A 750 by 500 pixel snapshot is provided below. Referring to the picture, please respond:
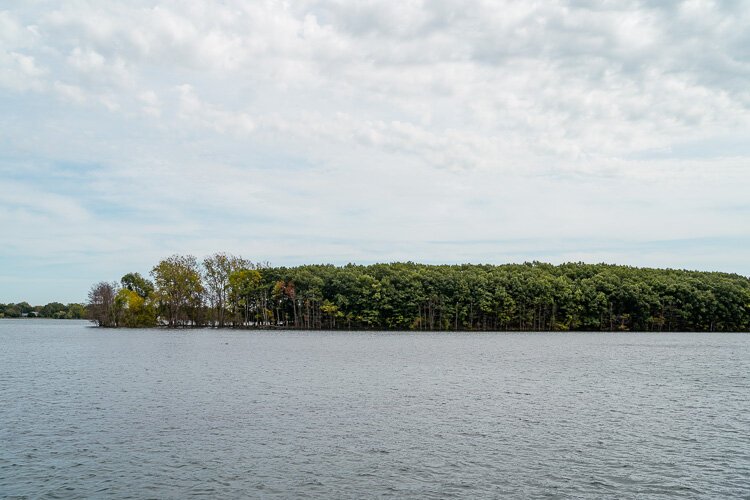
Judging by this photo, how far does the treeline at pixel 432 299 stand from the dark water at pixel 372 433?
356 feet

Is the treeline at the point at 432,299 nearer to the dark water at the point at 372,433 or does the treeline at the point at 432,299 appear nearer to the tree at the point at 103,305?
the tree at the point at 103,305

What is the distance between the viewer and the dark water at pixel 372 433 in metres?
23.2

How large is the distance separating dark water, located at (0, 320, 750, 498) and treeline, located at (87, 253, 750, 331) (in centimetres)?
10845

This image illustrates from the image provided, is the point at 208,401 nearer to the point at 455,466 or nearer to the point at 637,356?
the point at 455,466

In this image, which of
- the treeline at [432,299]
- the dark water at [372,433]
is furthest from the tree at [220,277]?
the dark water at [372,433]

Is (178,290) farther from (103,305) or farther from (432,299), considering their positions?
(432,299)

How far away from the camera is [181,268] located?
17950 cm

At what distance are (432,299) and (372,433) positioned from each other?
456ft

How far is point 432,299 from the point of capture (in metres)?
170

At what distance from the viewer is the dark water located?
23.2m

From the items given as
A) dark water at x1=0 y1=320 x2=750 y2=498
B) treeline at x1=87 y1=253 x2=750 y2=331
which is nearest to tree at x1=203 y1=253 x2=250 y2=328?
treeline at x1=87 y1=253 x2=750 y2=331

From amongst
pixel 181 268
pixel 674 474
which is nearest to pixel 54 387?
pixel 674 474

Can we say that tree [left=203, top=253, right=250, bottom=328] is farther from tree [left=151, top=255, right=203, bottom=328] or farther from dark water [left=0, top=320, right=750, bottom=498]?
dark water [left=0, top=320, right=750, bottom=498]

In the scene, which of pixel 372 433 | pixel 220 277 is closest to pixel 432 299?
pixel 220 277
